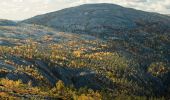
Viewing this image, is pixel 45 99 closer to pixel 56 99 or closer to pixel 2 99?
pixel 56 99

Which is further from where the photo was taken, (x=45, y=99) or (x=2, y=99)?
(x=45, y=99)

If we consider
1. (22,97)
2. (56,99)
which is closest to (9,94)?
(22,97)

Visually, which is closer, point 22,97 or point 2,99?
point 2,99

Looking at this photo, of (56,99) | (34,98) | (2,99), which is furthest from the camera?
(56,99)

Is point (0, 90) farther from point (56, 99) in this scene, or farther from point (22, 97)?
point (56, 99)

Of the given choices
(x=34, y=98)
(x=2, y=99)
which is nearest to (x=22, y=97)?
(x=34, y=98)

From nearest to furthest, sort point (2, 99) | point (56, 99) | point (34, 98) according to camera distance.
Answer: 1. point (2, 99)
2. point (34, 98)
3. point (56, 99)

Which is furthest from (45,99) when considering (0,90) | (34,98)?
(0,90)
